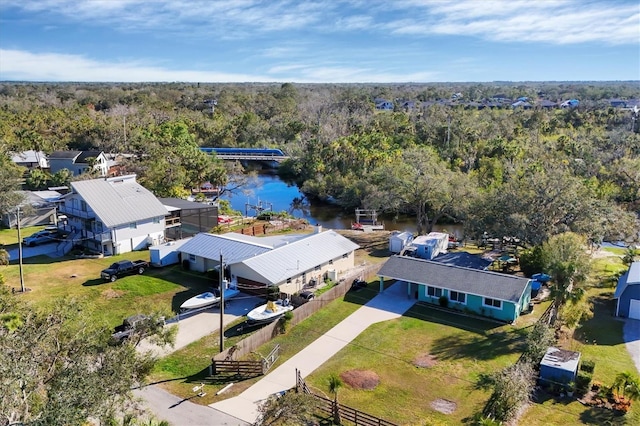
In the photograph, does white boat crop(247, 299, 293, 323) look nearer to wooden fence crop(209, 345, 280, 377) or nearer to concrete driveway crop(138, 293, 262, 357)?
concrete driveway crop(138, 293, 262, 357)

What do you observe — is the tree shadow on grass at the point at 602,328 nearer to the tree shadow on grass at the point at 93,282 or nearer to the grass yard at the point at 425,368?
the grass yard at the point at 425,368

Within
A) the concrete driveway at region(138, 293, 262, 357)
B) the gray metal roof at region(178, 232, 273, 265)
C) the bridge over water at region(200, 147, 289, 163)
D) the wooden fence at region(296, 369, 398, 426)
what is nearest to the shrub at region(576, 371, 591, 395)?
the wooden fence at region(296, 369, 398, 426)

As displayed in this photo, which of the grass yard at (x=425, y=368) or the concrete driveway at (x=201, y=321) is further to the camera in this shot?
the concrete driveway at (x=201, y=321)

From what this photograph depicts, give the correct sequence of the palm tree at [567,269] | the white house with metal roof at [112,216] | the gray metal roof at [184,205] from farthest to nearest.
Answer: the gray metal roof at [184,205] → the white house with metal roof at [112,216] → the palm tree at [567,269]

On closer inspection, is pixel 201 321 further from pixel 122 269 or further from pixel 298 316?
Answer: pixel 122 269

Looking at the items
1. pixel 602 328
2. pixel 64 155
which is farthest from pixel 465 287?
pixel 64 155

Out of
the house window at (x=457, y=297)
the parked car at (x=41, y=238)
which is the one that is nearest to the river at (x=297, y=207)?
the parked car at (x=41, y=238)
